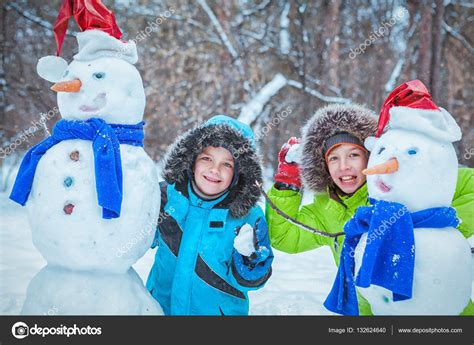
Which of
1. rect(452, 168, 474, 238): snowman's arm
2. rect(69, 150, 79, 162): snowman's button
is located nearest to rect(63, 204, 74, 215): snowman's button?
rect(69, 150, 79, 162): snowman's button

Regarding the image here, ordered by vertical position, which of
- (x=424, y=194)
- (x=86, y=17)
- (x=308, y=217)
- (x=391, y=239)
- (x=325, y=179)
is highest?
(x=86, y=17)

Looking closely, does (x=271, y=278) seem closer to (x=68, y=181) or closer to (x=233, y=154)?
(x=233, y=154)

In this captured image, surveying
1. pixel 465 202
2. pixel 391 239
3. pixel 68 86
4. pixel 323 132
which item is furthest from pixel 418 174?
pixel 68 86

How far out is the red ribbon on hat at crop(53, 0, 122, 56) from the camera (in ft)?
3.91

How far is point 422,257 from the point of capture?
104 centimetres

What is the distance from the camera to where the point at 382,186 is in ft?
3.64

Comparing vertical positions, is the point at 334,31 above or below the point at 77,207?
above

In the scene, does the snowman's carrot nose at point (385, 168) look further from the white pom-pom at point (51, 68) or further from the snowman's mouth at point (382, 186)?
the white pom-pom at point (51, 68)

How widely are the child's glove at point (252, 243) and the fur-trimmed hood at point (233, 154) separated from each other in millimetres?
79

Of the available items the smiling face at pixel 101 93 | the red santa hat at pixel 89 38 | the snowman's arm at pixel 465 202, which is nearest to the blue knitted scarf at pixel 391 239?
the snowman's arm at pixel 465 202

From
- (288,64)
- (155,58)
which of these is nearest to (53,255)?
(155,58)

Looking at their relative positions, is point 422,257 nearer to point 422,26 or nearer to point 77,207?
point 77,207

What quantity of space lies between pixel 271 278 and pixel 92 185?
1438 millimetres
